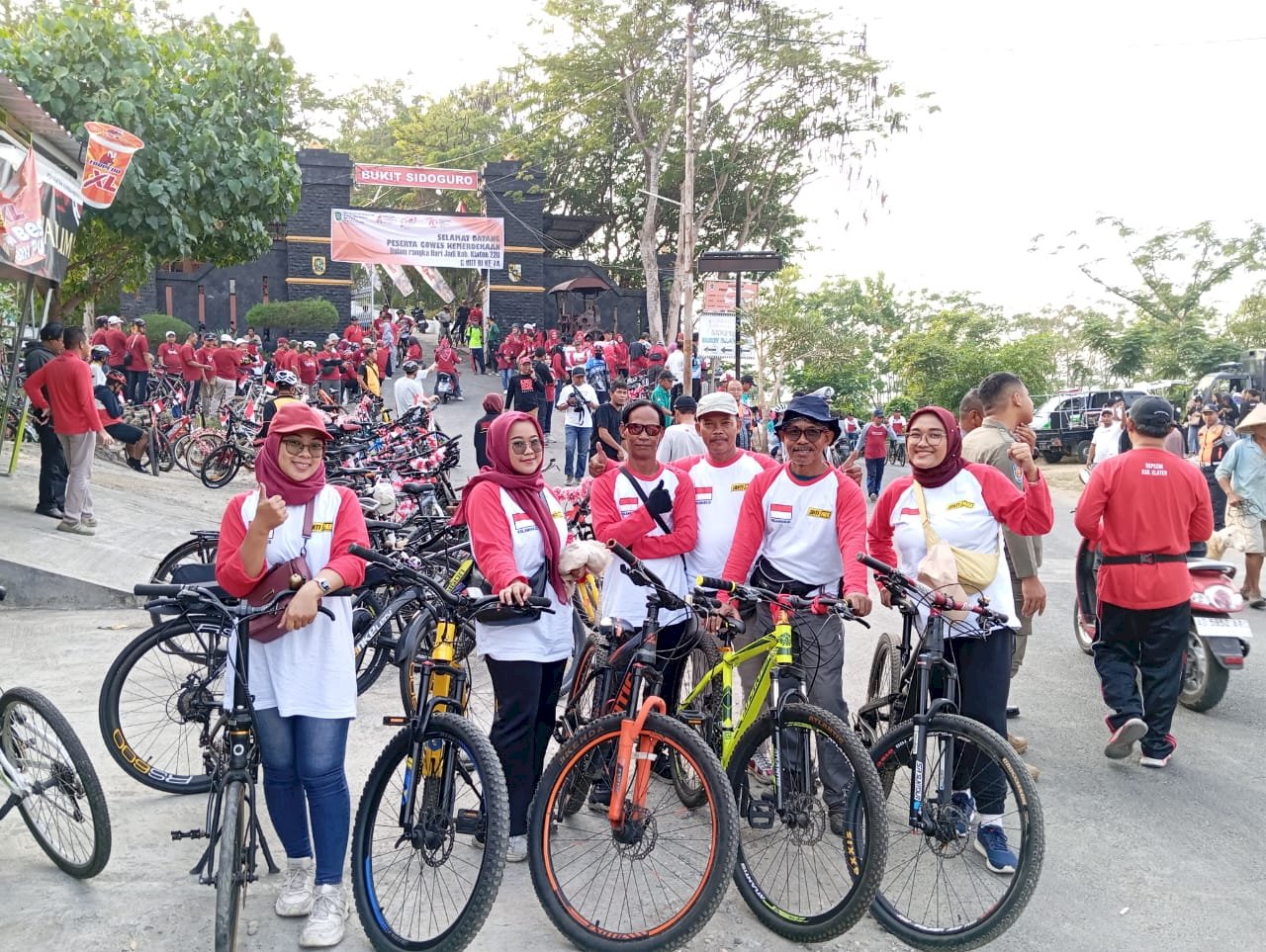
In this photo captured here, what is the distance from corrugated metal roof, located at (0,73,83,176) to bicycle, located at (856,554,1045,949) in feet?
26.1

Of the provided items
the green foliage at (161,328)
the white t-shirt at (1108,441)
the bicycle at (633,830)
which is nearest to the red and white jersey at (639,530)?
the bicycle at (633,830)

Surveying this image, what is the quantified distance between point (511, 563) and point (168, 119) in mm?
10849

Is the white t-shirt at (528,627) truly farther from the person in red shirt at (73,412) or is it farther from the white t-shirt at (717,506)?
the person in red shirt at (73,412)

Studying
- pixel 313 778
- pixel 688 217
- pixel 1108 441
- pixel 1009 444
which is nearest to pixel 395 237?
pixel 688 217

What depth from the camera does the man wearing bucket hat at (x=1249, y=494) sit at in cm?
943

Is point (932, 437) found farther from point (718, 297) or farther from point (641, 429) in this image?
point (718, 297)

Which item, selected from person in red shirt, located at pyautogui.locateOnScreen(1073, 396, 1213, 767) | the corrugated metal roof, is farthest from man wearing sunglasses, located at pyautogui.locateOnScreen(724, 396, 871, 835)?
the corrugated metal roof

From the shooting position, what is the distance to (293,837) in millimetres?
3855

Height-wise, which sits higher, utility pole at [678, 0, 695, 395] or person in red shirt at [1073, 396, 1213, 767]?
utility pole at [678, 0, 695, 395]

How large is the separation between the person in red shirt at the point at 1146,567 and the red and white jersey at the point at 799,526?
5.77ft

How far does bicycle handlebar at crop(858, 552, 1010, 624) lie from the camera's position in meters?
4.23

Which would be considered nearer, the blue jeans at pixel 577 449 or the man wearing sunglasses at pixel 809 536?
the man wearing sunglasses at pixel 809 536

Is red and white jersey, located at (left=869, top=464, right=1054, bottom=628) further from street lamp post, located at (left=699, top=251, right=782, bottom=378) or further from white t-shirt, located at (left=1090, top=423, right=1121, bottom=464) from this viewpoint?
white t-shirt, located at (left=1090, top=423, right=1121, bottom=464)

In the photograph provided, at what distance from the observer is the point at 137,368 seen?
19656 millimetres
